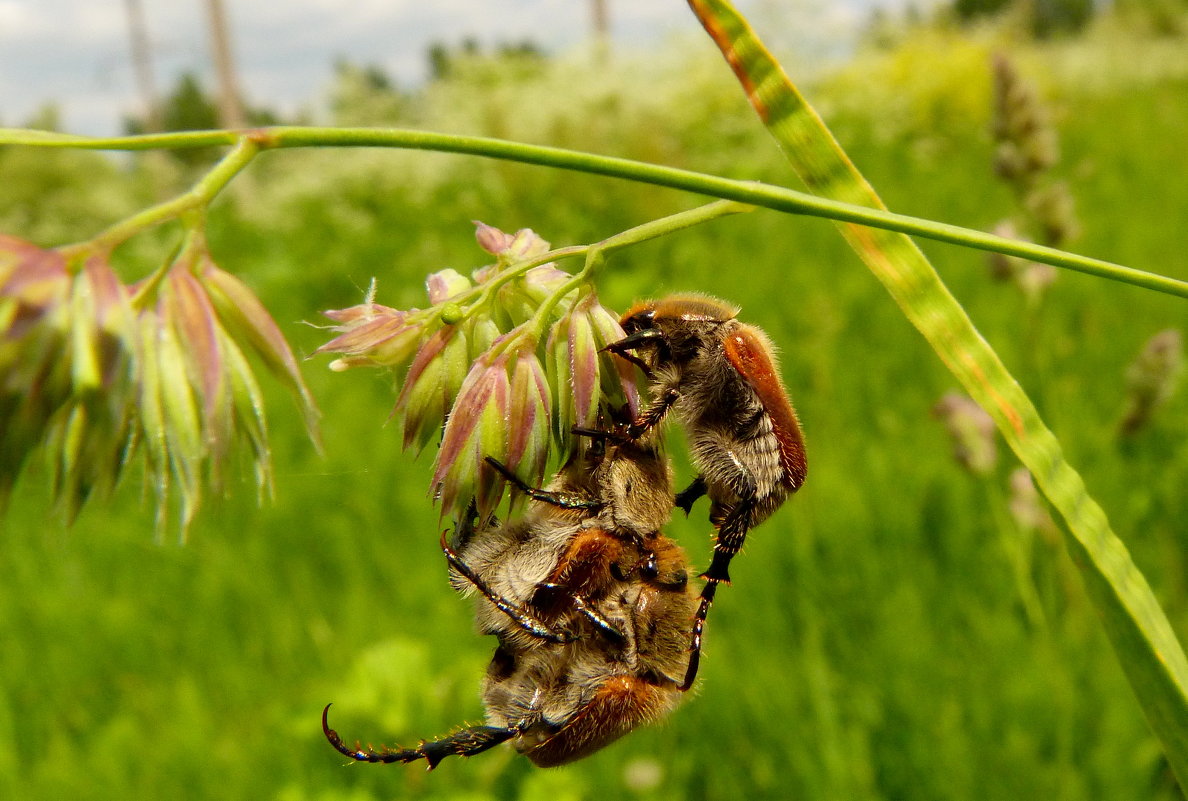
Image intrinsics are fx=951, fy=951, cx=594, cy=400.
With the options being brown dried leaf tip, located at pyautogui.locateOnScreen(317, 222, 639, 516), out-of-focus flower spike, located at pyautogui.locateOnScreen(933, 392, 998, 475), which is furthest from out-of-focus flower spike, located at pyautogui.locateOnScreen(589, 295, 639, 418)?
out-of-focus flower spike, located at pyautogui.locateOnScreen(933, 392, 998, 475)

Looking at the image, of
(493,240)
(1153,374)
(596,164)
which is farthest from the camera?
(1153,374)

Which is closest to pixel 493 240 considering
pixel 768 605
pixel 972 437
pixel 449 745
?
pixel 449 745

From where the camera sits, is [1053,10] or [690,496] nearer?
→ [690,496]

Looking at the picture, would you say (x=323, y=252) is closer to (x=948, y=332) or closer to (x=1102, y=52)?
(x=948, y=332)

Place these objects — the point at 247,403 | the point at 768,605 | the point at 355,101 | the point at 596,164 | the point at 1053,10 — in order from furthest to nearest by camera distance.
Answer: the point at 1053,10, the point at 355,101, the point at 768,605, the point at 247,403, the point at 596,164

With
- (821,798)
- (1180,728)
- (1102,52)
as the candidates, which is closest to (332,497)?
(821,798)

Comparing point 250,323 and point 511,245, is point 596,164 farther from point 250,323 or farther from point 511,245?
point 250,323
